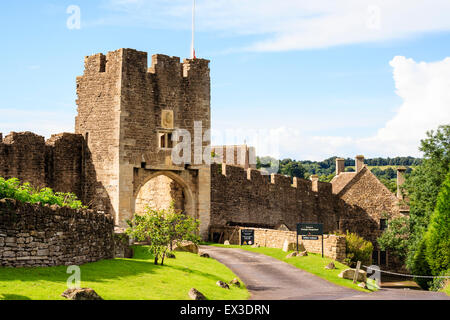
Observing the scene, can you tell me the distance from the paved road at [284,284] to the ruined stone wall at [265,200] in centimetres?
1044

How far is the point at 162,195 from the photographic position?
39.1 meters

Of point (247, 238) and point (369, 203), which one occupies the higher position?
point (369, 203)

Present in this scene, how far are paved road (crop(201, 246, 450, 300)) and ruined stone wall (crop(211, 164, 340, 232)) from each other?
1044 cm

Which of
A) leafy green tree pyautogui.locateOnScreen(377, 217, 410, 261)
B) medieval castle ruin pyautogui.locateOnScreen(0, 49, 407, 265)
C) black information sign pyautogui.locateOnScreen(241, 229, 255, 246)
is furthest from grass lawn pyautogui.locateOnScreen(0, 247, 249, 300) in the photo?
leafy green tree pyautogui.locateOnScreen(377, 217, 410, 261)

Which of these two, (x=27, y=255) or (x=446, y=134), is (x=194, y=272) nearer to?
(x=27, y=255)

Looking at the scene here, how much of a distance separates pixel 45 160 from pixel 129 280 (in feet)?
55.0

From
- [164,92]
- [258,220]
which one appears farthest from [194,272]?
[258,220]

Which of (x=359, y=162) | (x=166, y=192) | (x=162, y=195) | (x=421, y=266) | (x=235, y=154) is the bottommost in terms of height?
(x=421, y=266)

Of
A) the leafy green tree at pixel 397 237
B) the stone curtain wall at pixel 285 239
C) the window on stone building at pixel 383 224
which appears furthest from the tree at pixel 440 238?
the window on stone building at pixel 383 224

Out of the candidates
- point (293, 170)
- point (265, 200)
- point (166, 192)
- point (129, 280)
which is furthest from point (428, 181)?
point (293, 170)

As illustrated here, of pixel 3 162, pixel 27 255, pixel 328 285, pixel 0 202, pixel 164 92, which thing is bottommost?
pixel 328 285

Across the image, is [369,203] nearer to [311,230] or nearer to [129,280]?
[311,230]

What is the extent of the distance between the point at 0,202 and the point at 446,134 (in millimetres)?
31935

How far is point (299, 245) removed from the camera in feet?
105
